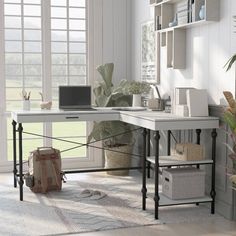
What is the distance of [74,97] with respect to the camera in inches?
195

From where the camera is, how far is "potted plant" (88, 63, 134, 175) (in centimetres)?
548

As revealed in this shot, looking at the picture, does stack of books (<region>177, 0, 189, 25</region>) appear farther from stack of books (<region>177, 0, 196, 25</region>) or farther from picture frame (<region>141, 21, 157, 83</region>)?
picture frame (<region>141, 21, 157, 83</region>)

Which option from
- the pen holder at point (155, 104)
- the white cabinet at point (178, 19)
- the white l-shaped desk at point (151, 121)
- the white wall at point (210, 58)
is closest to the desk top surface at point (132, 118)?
the white l-shaped desk at point (151, 121)

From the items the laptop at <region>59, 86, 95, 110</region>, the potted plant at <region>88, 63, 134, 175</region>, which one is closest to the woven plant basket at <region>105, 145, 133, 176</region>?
the potted plant at <region>88, 63, 134, 175</region>

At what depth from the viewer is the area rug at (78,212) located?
369cm

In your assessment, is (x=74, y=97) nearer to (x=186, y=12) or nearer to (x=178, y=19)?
(x=178, y=19)

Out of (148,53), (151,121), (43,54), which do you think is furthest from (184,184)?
(43,54)

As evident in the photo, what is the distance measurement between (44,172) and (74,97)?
0.88m

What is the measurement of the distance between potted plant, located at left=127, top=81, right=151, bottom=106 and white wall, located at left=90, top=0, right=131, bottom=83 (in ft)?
3.07

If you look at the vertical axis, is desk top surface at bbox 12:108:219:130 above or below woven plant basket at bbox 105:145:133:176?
above

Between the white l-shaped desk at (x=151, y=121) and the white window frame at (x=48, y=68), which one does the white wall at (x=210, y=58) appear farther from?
the white window frame at (x=48, y=68)

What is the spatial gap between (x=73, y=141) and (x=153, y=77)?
4.61ft

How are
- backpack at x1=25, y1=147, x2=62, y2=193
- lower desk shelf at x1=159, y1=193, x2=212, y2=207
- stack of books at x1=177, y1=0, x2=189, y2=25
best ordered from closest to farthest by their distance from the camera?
lower desk shelf at x1=159, y1=193, x2=212, y2=207
stack of books at x1=177, y1=0, x2=189, y2=25
backpack at x1=25, y1=147, x2=62, y2=193

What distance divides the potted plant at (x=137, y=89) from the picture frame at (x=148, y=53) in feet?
0.69
